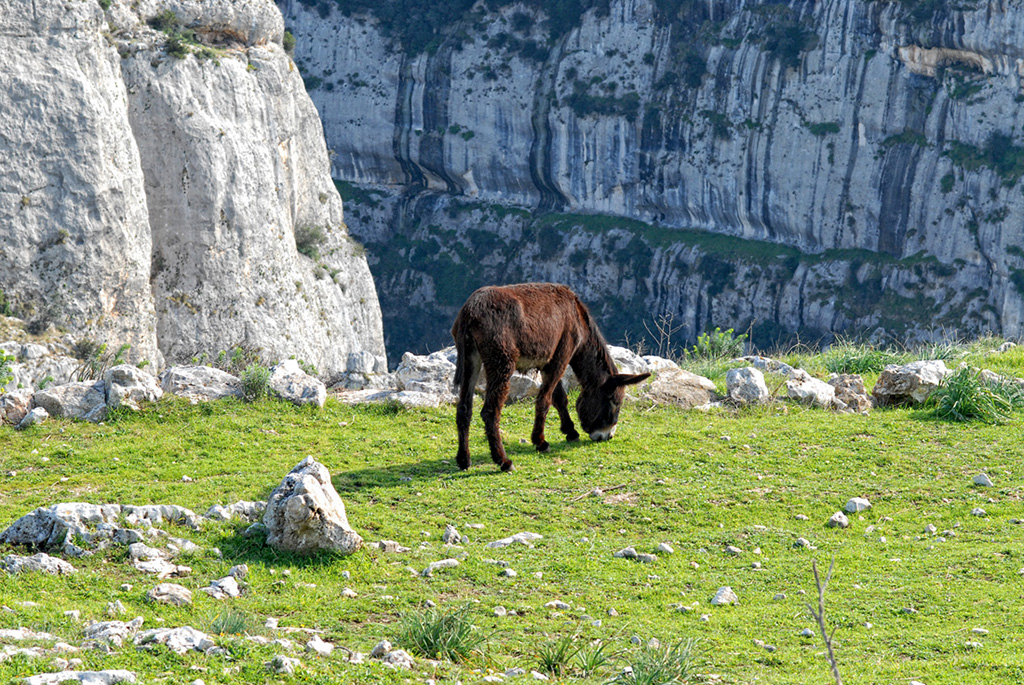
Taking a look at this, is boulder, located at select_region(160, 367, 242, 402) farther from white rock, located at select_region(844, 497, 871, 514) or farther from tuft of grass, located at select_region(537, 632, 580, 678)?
tuft of grass, located at select_region(537, 632, 580, 678)

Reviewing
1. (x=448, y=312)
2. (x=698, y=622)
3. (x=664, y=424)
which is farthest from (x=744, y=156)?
(x=698, y=622)

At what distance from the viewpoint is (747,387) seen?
1306 cm

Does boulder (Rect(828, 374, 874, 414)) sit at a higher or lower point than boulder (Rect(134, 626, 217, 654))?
lower

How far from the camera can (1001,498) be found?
9055 mm

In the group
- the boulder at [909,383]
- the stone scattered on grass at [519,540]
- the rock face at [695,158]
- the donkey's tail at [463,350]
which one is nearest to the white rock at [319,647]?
the stone scattered on grass at [519,540]

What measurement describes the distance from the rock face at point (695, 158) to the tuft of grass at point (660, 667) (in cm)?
5879

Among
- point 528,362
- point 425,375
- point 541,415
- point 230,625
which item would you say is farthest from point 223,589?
point 425,375

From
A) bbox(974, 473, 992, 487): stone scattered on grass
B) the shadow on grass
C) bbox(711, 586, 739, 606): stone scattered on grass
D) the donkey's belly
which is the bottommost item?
the shadow on grass

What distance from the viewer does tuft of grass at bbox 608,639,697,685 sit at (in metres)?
4.85

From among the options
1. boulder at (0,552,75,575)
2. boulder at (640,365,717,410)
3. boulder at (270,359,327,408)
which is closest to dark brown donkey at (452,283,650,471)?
boulder at (640,365,717,410)

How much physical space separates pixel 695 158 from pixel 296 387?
229 feet

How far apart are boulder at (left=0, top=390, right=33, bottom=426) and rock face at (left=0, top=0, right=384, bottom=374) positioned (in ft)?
35.9

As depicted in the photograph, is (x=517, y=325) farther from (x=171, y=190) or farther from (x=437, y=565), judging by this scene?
(x=171, y=190)

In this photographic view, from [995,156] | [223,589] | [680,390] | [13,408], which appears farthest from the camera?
[995,156]
